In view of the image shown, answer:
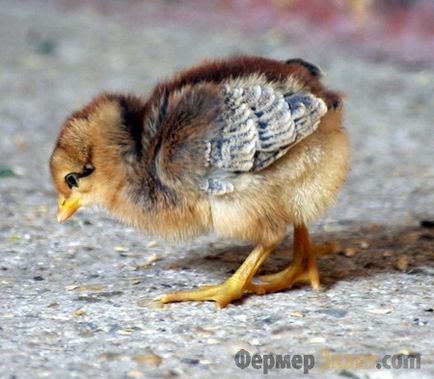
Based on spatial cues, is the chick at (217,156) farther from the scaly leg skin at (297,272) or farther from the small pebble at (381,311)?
the small pebble at (381,311)

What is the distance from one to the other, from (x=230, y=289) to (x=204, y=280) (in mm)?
232

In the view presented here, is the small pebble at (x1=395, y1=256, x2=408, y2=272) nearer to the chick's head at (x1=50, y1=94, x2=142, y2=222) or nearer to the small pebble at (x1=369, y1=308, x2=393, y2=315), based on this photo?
the small pebble at (x1=369, y1=308, x2=393, y2=315)

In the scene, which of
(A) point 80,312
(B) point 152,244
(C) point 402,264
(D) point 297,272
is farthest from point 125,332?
(C) point 402,264

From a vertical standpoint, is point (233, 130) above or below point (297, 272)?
above

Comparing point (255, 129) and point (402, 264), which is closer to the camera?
point (255, 129)

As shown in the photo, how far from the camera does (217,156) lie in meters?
2.27

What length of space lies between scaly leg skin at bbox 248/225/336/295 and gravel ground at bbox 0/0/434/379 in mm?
35

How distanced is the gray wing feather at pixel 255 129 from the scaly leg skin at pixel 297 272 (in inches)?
14.4

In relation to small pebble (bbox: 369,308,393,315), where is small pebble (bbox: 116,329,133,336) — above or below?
below

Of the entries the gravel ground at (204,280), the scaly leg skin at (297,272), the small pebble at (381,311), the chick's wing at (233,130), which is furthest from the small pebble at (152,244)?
the small pebble at (381,311)

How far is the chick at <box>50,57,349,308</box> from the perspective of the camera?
2271 mm

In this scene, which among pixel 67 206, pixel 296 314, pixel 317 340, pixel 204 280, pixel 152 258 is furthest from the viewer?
pixel 152 258

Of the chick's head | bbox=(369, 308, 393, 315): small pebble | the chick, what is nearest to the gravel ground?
bbox=(369, 308, 393, 315): small pebble

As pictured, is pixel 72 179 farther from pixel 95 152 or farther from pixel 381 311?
pixel 381 311
